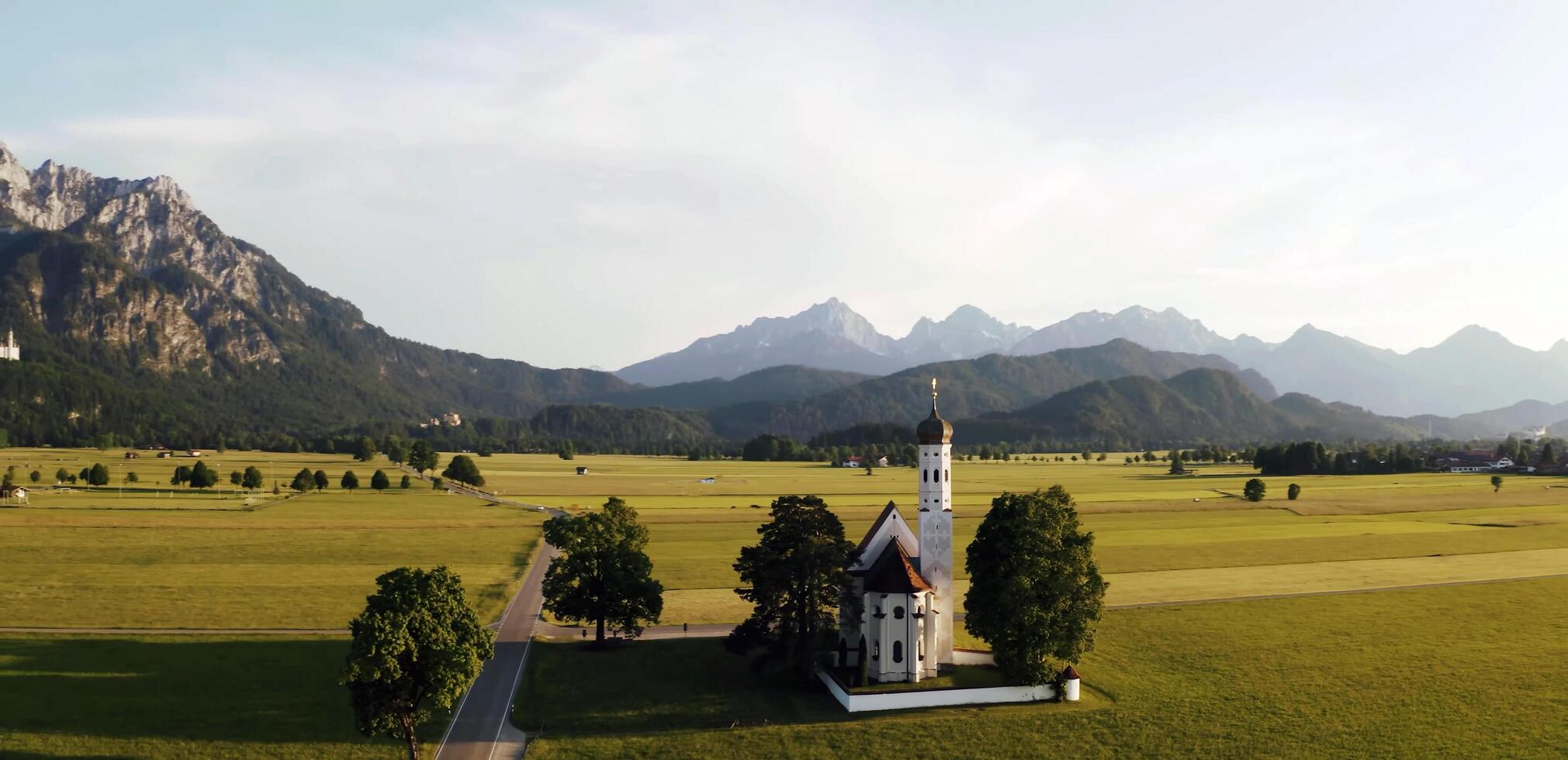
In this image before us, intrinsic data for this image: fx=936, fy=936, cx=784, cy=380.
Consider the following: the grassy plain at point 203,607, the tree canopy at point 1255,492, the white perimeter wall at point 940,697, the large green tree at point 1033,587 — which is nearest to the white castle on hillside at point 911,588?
the large green tree at point 1033,587

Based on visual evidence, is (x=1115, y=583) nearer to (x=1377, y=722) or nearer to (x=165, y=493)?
(x=1377, y=722)

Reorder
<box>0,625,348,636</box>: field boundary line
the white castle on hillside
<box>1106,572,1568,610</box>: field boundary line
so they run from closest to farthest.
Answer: the white castle on hillside, <box>0,625,348,636</box>: field boundary line, <box>1106,572,1568,610</box>: field boundary line

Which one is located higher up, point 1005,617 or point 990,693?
point 1005,617

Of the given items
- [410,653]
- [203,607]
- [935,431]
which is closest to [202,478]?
[203,607]

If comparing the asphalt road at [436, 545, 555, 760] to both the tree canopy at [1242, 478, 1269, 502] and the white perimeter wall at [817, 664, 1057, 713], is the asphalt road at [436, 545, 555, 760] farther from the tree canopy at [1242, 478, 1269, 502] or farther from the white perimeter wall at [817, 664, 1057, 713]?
the tree canopy at [1242, 478, 1269, 502]

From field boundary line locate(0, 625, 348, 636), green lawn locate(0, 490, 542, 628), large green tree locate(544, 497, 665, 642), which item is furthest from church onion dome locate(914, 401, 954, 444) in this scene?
field boundary line locate(0, 625, 348, 636)

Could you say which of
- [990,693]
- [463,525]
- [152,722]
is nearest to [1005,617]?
[990,693]
